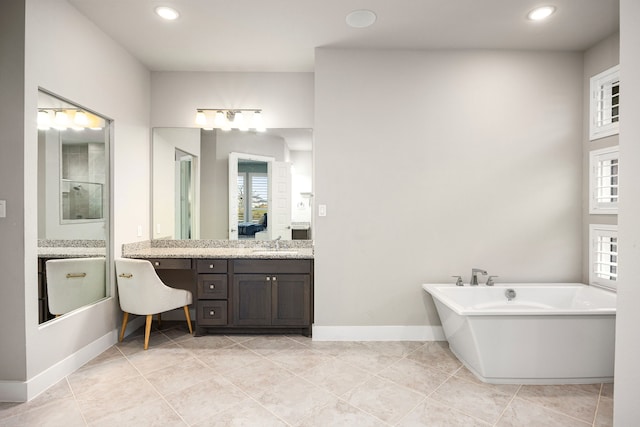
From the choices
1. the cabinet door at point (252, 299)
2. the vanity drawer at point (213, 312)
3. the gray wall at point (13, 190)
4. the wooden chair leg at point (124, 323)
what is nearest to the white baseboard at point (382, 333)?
the cabinet door at point (252, 299)

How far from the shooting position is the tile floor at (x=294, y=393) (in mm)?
1904

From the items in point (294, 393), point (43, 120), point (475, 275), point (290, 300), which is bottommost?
point (294, 393)

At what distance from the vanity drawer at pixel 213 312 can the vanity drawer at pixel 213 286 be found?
7 centimetres

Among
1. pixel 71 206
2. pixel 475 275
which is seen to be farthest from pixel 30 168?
pixel 475 275

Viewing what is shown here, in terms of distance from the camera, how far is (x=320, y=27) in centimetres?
268

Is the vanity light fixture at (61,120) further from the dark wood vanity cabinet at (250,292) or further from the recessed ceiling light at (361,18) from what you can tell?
the recessed ceiling light at (361,18)

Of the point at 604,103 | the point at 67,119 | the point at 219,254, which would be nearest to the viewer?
the point at 67,119

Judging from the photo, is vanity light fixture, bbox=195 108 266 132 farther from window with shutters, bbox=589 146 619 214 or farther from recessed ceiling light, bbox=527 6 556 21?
window with shutters, bbox=589 146 619 214

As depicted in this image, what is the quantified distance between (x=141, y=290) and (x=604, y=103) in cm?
431

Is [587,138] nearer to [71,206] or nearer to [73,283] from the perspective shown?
[71,206]

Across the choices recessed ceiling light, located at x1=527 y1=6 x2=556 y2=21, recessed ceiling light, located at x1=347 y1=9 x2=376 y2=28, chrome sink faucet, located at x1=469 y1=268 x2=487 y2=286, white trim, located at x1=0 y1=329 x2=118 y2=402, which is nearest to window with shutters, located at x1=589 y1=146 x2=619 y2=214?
chrome sink faucet, located at x1=469 y1=268 x2=487 y2=286

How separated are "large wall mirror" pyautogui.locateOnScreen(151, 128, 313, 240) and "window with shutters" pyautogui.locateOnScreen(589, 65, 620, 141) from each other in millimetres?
2616

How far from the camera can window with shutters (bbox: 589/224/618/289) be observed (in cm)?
282

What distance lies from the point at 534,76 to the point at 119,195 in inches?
155
